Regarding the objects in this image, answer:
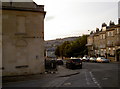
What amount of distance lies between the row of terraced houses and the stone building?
3960cm

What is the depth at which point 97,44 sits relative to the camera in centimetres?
7806

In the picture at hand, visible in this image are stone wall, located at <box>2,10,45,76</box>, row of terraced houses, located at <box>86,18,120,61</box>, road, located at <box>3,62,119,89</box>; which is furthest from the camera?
row of terraced houses, located at <box>86,18,120,61</box>

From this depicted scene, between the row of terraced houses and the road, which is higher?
the row of terraced houses

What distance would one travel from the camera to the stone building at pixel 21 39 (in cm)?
2144

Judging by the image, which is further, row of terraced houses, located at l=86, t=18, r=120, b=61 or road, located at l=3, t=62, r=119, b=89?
row of terraced houses, located at l=86, t=18, r=120, b=61

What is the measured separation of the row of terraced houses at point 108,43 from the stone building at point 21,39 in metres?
39.6

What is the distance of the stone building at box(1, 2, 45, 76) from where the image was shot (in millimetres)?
21438

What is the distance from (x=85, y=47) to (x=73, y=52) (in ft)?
22.3

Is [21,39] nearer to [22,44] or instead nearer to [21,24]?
[22,44]

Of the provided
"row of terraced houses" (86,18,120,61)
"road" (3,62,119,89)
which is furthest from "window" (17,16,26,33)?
"row of terraced houses" (86,18,120,61)

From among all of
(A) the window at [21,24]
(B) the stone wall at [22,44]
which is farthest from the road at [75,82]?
(A) the window at [21,24]

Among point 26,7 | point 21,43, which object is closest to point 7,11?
point 26,7

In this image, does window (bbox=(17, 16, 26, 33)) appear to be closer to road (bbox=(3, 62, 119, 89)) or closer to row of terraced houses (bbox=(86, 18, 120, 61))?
road (bbox=(3, 62, 119, 89))

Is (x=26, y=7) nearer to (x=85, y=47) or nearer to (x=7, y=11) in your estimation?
(x=7, y=11)
